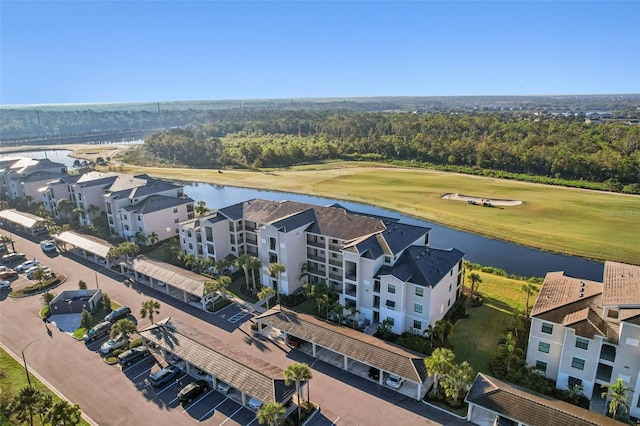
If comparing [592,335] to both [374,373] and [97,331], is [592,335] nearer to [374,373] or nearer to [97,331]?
[374,373]

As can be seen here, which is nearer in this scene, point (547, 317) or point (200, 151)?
point (547, 317)

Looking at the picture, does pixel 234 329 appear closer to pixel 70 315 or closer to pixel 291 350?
pixel 291 350

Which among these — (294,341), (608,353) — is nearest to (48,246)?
(294,341)

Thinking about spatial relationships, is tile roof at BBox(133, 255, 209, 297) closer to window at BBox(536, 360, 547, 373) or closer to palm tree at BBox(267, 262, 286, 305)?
palm tree at BBox(267, 262, 286, 305)

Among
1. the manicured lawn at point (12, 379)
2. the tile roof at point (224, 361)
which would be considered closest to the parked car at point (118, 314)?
the tile roof at point (224, 361)

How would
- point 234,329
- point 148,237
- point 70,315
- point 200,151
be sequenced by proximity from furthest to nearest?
point 200,151 → point 148,237 → point 70,315 → point 234,329

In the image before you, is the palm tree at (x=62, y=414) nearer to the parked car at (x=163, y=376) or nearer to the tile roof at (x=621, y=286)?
the parked car at (x=163, y=376)

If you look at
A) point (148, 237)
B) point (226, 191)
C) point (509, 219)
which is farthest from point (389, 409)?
point (226, 191)
